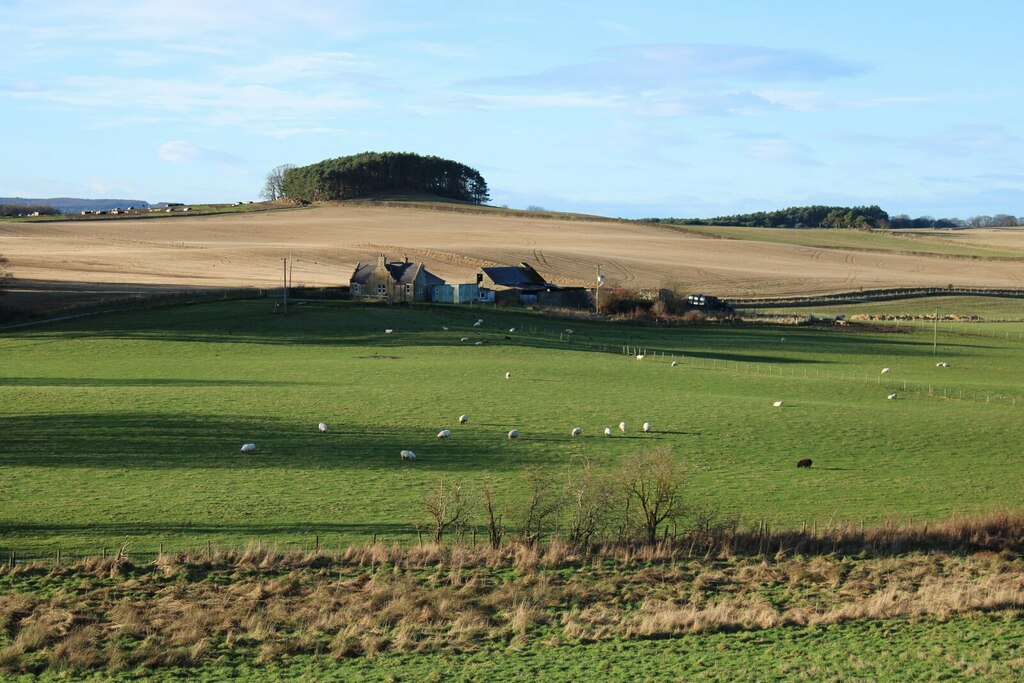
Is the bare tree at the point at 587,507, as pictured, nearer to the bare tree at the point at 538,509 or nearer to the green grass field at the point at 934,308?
the bare tree at the point at 538,509

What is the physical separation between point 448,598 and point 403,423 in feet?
58.1

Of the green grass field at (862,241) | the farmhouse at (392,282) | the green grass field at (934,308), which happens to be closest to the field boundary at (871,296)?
the green grass field at (934,308)

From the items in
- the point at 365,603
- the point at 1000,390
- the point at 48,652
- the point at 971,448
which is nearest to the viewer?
the point at 48,652

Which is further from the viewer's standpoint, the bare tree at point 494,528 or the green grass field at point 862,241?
the green grass field at point 862,241

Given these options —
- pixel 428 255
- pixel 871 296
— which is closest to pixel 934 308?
pixel 871 296

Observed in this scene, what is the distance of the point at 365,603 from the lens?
73.4 ft

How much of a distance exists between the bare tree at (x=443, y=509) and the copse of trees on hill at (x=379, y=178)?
152m

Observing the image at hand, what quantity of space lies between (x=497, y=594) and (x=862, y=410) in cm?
2649

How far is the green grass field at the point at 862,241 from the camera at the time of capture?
14512cm

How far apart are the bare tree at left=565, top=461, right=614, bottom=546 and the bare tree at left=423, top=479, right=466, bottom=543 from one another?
2.77m

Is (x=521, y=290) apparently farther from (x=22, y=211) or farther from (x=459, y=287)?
(x=22, y=211)

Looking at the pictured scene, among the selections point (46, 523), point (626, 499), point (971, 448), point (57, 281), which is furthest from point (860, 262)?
point (46, 523)

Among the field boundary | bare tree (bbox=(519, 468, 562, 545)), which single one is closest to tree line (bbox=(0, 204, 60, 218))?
the field boundary

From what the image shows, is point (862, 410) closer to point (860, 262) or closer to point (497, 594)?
point (497, 594)
